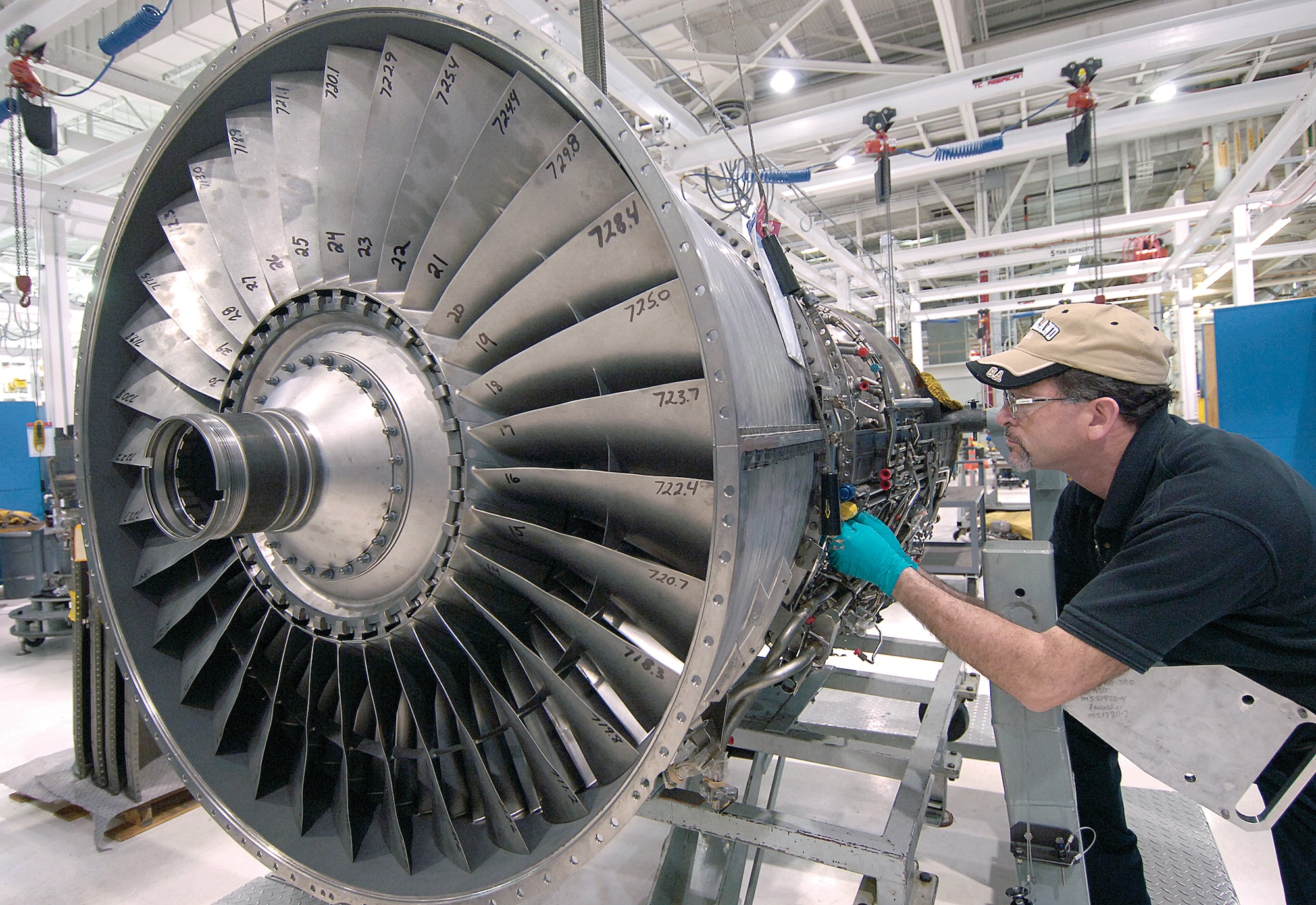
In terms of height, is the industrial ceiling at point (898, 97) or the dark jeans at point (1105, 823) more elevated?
the industrial ceiling at point (898, 97)

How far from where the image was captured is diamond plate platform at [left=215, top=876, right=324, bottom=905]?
232 centimetres

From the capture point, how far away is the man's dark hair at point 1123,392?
1.67m

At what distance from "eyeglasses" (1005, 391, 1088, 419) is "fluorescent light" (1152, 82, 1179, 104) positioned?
5.35m

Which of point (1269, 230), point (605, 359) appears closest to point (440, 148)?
point (605, 359)

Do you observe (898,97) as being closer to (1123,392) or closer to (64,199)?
(1123,392)

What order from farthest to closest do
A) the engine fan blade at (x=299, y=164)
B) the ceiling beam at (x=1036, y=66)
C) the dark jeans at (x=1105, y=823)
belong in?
1. the ceiling beam at (x=1036, y=66)
2. the dark jeans at (x=1105, y=823)
3. the engine fan blade at (x=299, y=164)

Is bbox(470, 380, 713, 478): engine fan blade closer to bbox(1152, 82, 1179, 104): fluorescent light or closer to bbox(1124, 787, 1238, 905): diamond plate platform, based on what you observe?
bbox(1124, 787, 1238, 905): diamond plate platform

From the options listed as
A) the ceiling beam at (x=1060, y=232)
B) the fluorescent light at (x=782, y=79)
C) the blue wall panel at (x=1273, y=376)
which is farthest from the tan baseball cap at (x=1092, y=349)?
the ceiling beam at (x=1060, y=232)

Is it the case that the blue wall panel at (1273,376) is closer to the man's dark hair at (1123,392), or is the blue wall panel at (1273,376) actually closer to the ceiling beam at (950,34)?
the ceiling beam at (950,34)

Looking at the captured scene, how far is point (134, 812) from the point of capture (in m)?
3.09

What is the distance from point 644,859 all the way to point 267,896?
4.20 feet

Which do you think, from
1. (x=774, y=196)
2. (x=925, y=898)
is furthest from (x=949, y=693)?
(x=774, y=196)

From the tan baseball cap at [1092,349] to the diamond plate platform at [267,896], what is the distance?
8.39 ft

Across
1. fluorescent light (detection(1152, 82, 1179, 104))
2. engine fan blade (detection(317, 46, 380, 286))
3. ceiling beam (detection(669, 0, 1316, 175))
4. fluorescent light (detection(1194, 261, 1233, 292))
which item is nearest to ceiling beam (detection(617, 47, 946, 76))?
ceiling beam (detection(669, 0, 1316, 175))
